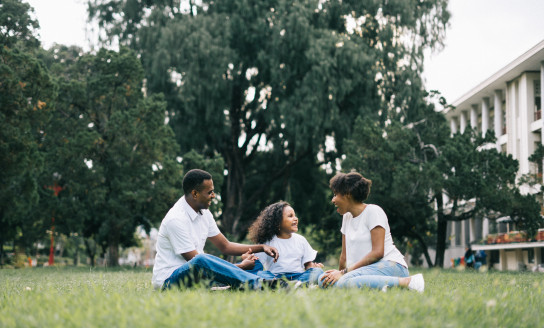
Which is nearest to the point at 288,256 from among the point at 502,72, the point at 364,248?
the point at 364,248

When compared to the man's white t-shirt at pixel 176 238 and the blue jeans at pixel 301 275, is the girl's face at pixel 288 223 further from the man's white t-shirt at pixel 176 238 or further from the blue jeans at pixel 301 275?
the man's white t-shirt at pixel 176 238

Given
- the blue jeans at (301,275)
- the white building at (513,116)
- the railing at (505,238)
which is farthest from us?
the railing at (505,238)

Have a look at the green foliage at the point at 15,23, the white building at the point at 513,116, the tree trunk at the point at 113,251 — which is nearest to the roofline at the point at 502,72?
the white building at the point at 513,116

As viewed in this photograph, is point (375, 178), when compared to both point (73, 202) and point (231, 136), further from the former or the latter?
point (73, 202)

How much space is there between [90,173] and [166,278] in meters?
18.3

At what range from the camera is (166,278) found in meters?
6.22

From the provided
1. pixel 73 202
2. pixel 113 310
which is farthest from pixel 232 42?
pixel 113 310

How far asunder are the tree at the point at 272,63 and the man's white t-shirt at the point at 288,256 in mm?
16848

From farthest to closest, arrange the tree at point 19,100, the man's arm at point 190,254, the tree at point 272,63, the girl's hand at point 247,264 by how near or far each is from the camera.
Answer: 1. the tree at point 272,63
2. the tree at point 19,100
3. the girl's hand at point 247,264
4. the man's arm at point 190,254

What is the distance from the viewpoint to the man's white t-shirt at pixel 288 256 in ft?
24.1

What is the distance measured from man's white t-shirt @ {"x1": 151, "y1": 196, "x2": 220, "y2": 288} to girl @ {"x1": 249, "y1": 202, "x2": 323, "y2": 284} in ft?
3.35

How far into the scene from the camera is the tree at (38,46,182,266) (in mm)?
23547

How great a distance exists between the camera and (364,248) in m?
6.25

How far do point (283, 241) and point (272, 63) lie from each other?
17877mm
